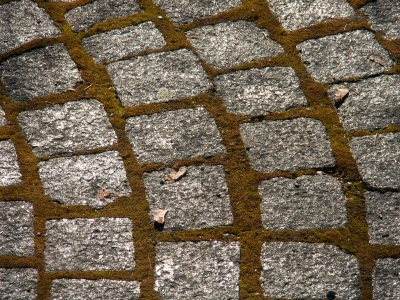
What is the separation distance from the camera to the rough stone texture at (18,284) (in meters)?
2.54

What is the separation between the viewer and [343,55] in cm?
337

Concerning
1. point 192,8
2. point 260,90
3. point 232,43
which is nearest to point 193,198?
point 260,90

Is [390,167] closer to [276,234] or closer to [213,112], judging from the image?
[276,234]

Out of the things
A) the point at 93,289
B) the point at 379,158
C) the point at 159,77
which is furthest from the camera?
the point at 159,77

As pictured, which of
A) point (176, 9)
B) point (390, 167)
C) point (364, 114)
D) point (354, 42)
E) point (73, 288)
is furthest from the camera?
point (176, 9)

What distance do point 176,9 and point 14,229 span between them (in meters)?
1.91

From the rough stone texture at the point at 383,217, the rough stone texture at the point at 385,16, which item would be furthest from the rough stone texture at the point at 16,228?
the rough stone texture at the point at 385,16

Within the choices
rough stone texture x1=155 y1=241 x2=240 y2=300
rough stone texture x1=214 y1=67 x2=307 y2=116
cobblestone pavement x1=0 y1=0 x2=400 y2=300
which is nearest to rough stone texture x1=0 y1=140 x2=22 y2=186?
cobblestone pavement x1=0 y1=0 x2=400 y2=300

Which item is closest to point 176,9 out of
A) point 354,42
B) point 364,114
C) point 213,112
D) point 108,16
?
point 108,16

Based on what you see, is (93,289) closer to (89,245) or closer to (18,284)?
(89,245)

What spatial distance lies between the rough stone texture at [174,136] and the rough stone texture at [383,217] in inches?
34.4

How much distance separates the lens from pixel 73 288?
2.57m

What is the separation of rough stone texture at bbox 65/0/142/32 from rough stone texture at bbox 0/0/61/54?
149 mm

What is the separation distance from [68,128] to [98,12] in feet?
3.39
